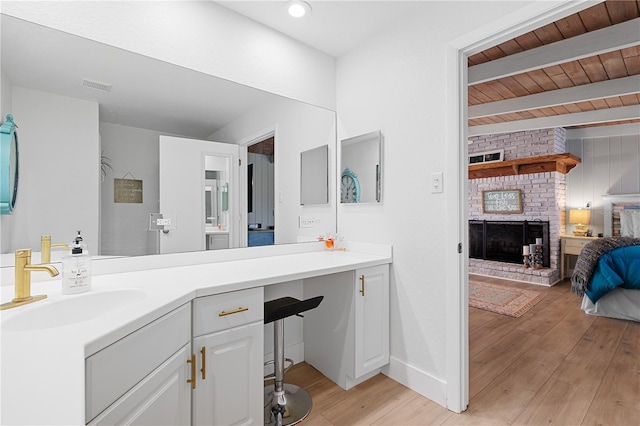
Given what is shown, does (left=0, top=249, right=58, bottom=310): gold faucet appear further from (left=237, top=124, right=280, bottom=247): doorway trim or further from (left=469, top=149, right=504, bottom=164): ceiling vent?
(left=469, top=149, right=504, bottom=164): ceiling vent

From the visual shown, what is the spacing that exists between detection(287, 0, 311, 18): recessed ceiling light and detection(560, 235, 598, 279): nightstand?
5.33 meters

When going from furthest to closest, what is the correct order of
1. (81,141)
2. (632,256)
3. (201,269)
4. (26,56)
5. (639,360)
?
(632,256) → (639,360) → (201,269) → (81,141) → (26,56)

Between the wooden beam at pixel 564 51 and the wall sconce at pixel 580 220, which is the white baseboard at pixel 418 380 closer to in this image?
the wooden beam at pixel 564 51

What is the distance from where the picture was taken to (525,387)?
2.04 m

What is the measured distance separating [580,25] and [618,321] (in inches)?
112

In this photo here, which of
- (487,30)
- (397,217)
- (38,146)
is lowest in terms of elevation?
(397,217)

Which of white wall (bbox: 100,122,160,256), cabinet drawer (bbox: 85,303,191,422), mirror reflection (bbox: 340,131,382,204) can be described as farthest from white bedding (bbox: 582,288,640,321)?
white wall (bbox: 100,122,160,256)

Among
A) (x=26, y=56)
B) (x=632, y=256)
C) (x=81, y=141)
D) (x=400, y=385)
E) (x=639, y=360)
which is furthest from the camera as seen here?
(x=632, y=256)

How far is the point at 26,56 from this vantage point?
1413 mm

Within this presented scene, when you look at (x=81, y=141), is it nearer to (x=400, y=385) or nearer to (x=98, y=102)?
(x=98, y=102)

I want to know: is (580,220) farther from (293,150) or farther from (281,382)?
(281,382)

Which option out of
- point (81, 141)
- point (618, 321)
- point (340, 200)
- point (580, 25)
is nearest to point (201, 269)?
point (81, 141)

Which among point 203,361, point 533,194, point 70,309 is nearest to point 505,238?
point 533,194

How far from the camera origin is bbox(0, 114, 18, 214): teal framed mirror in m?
1.34
